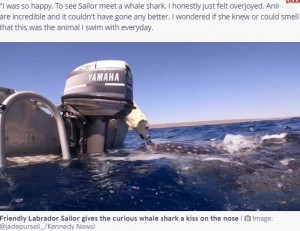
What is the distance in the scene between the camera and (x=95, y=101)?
4.18m

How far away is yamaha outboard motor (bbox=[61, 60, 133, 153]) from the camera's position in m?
4.20

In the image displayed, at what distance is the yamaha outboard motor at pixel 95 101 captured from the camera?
13.8 feet

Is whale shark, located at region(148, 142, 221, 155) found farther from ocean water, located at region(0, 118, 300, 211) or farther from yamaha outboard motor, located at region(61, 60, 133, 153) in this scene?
yamaha outboard motor, located at region(61, 60, 133, 153)

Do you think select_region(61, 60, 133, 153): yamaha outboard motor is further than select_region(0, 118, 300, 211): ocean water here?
Yes

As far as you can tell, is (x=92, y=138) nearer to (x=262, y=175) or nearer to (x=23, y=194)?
(x=23, y=194)

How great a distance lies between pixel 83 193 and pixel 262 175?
193 centimetres

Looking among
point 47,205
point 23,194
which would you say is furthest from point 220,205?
point 23,194
